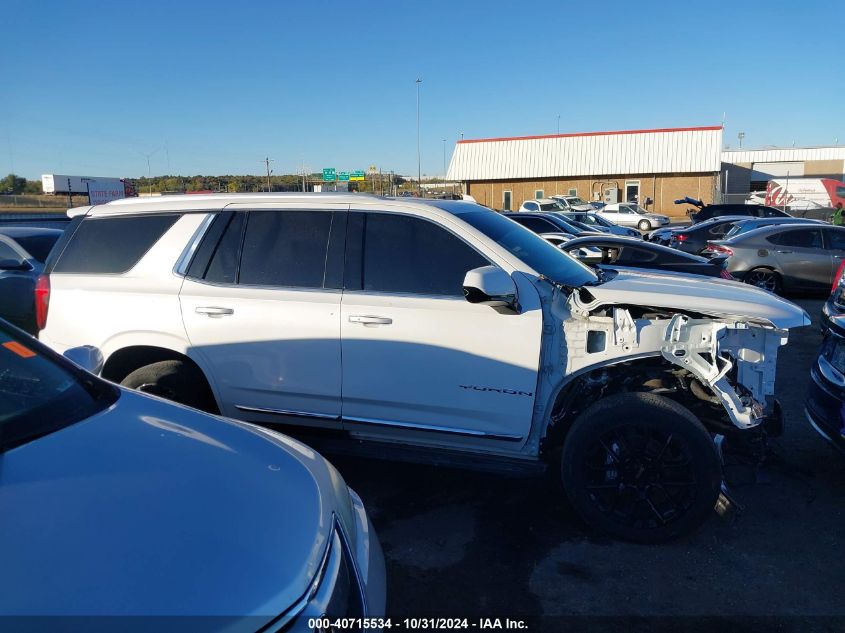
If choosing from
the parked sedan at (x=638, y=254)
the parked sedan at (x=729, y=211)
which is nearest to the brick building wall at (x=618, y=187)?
the parked sedan at (x=729, y=211)

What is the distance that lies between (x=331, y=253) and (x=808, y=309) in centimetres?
1010

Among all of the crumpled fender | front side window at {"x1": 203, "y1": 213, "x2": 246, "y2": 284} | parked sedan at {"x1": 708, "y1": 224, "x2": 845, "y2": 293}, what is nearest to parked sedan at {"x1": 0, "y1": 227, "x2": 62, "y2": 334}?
front side window at {"x1": 203, "y1": 213, "x2": 246, "y2": 284}

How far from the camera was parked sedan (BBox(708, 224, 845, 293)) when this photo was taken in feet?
38.4

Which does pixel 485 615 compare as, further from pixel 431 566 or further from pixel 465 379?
pixel 465 379

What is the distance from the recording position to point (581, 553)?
357 cm

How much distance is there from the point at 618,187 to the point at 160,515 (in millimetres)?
44602

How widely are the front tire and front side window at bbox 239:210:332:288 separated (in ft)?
6.10

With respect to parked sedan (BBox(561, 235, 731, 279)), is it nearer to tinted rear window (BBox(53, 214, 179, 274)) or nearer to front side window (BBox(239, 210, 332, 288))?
front side window (BBox(239, 210, 332, 288))

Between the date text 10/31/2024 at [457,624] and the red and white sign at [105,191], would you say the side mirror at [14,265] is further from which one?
the red and white sign at [105,191]

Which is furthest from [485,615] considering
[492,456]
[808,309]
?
[808,309]

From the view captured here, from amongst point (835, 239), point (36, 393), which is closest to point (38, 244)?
point (36, 393)

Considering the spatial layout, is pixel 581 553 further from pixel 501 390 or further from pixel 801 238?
pixel 801 238

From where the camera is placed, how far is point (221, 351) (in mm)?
4141

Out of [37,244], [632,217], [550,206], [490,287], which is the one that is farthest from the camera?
[632,217]
